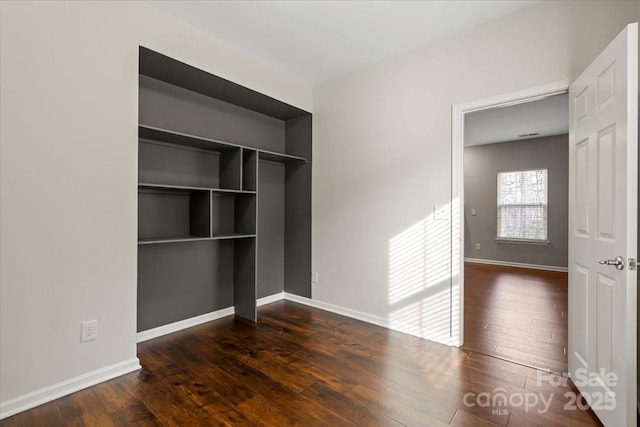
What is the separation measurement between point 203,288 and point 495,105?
318 cm

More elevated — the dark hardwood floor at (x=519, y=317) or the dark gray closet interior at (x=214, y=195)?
the dark gray closet interior at (x=214, y=195)

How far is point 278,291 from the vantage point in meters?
3.98

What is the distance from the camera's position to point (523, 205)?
257 inches

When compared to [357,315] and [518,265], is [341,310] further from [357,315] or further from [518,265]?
[518,265]

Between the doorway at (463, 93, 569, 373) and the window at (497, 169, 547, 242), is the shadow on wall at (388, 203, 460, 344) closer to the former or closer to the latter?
the doorway at (463, 93, 569, 373)

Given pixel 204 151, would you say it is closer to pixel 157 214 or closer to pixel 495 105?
pixel 157 214

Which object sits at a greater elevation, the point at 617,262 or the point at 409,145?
the point at 409,145

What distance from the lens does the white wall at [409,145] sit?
2242mm

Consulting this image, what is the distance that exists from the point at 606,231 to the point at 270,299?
3224 mm

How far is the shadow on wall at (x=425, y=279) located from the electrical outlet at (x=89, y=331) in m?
2.45

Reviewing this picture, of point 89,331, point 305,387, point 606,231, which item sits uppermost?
point 606,231

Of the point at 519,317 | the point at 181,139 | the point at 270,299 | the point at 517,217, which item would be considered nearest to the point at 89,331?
the point at 181,139

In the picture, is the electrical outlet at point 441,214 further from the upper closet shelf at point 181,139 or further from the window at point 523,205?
the window at point 523,205

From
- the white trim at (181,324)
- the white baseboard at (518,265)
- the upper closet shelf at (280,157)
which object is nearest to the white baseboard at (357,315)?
the white trim at (181,324)
